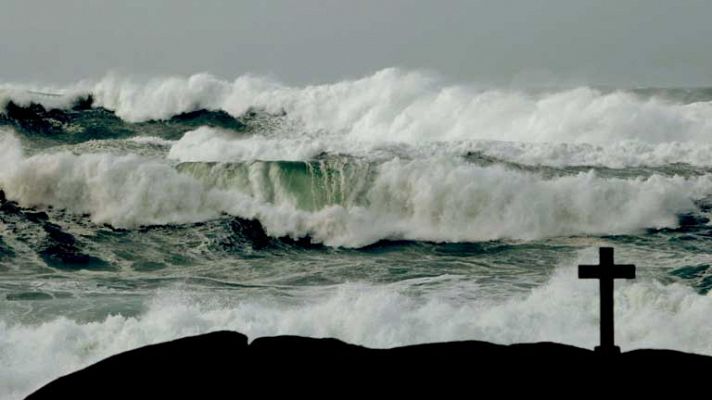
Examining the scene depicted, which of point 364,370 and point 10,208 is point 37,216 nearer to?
point 10,208

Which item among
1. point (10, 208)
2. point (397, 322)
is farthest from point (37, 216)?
point (397, 322)

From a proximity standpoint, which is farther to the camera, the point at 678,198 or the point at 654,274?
the point at 678,198

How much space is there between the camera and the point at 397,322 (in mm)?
13062

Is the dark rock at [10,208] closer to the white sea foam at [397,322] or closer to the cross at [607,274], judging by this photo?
the white sea foam at [397,322]

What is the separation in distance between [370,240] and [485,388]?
1509 cm

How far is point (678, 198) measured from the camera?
21344mm

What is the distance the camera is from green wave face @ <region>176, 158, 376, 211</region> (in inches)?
865

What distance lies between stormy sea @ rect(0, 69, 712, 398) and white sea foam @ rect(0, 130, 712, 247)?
52 mm

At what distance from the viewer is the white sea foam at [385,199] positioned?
67.4 ft

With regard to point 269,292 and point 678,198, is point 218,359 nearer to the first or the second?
point 269,292

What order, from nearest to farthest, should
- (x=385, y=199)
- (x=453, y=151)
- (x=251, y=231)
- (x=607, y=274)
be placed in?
(x=607, y=274), (x=251, y=231), (x=385, y=199), (x=453, y=151)

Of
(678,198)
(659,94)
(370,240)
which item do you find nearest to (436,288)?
(370,240)

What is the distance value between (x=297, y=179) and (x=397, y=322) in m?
10.3

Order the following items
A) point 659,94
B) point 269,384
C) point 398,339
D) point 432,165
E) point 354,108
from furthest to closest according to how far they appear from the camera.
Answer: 1. point 659,94
2. point 354,108
3. point 432,165
4. point 398,339
5. point 269,384
